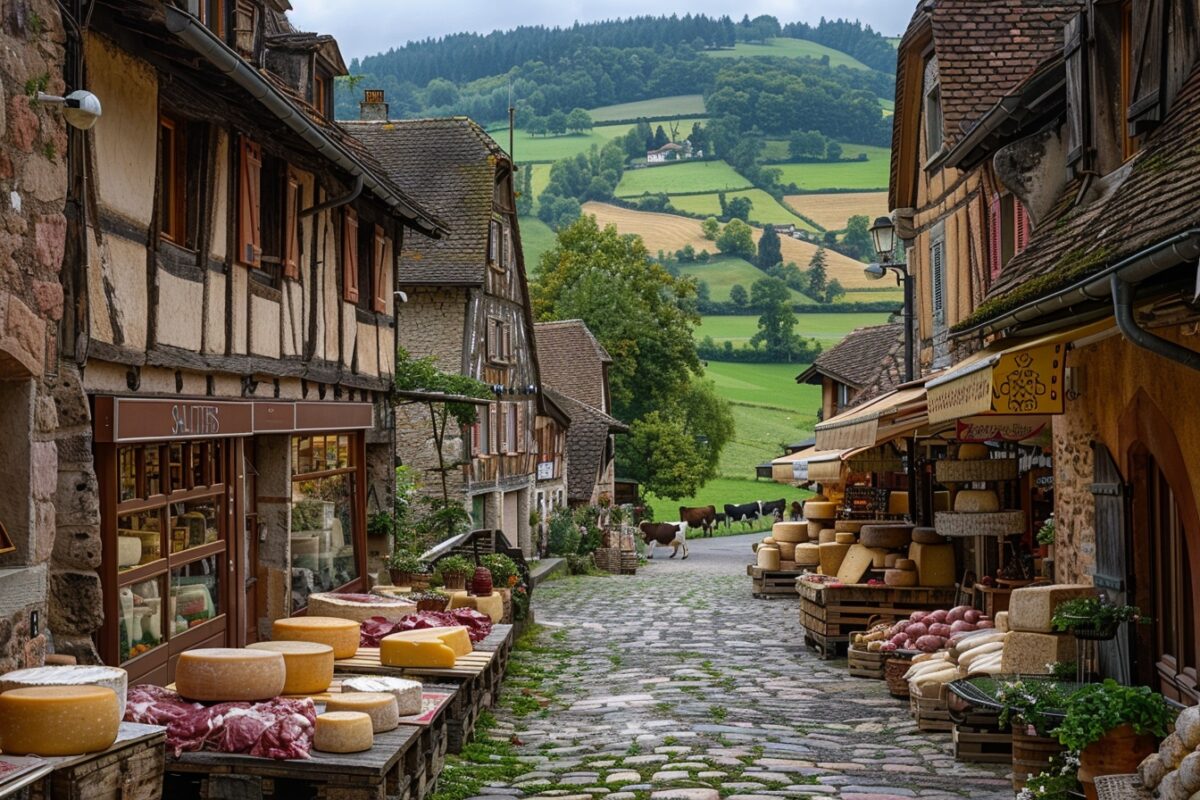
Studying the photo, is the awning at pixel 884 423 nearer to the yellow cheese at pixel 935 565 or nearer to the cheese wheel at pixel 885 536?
the yellow cheese at pixel 935 565

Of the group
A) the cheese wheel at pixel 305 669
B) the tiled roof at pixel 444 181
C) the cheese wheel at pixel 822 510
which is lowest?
the cheese wheel at pixel 305 669

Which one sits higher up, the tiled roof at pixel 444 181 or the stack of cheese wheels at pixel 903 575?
the tiled roof at pixel 444 181

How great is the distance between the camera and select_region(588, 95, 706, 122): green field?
152 meters

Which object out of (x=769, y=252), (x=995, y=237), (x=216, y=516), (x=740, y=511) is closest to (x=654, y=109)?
(x=769, y=252)

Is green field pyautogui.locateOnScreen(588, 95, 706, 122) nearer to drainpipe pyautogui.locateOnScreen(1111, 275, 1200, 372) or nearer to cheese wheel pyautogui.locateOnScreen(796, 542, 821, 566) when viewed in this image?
cheese wheel pyautogui.locateOnScreen(796, 542, 821, 566)

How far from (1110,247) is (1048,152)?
4.75 m

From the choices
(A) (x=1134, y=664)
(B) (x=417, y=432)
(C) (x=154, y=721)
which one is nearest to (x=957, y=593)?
(A) (x=1134, y=664)

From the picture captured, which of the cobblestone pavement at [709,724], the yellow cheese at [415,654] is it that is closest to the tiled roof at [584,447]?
the cobblestone pavement at [709,724]

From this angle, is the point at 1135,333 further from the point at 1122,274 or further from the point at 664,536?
the point at 664,536

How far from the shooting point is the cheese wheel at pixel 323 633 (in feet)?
35.6

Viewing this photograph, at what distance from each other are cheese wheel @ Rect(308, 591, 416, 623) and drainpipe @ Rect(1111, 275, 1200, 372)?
26.4ft

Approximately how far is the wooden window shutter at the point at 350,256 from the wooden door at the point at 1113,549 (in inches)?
330

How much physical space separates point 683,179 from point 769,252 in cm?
2326

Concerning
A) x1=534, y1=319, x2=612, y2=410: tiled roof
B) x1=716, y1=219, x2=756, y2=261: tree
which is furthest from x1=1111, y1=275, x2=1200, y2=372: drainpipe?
x1=716, y1=219, x2=756, y2=261: tree
